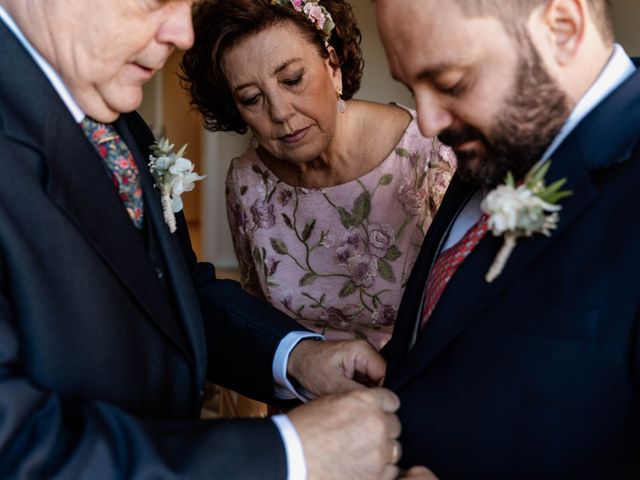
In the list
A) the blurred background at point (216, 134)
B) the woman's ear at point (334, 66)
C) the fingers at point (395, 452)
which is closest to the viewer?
the fingers at point (395, 452)

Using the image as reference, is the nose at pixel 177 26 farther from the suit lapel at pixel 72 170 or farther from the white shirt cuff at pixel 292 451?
the white shirt cuff at pixel 292 451

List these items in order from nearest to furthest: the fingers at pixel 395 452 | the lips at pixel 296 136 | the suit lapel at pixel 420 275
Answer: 1. the fingers at pixel 395 452
2. the suit lapel at pixel 420 275
3. the lips at pixel 296 136

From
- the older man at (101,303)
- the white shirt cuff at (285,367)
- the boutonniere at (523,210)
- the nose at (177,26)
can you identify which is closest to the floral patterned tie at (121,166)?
the older man at (101,303)

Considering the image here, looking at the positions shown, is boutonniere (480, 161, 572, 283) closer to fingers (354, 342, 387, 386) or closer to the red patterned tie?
the red patterned tie

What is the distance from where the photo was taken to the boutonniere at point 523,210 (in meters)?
1.28

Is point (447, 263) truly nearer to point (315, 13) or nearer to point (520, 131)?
point (520, 131)

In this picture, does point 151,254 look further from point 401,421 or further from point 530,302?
point 530,302

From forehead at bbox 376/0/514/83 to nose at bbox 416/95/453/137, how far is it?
63mm

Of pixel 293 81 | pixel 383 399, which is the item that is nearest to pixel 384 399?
pixel 383 399

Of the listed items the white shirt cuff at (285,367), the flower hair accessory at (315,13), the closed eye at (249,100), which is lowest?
the white shirt cuff at (285,367)

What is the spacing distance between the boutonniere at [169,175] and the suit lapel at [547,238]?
674mm

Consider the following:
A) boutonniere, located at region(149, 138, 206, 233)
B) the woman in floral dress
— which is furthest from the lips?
boutonniere, located at region(149, 138, 206, 233)

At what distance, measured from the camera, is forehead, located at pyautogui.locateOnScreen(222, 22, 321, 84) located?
251 cm

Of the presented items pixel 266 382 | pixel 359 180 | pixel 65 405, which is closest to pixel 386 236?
pixel 359 180
